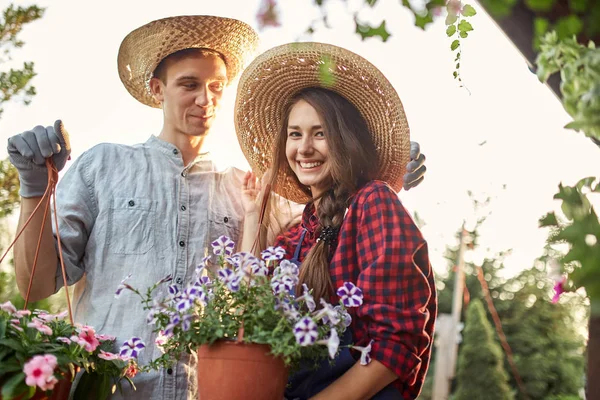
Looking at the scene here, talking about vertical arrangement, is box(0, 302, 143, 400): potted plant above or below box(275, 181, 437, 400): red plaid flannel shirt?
below

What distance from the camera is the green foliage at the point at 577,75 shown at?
1.00 m

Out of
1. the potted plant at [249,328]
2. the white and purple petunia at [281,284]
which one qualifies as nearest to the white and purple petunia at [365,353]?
the potted plant at [249,328]

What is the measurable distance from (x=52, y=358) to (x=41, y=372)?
1.9 inches

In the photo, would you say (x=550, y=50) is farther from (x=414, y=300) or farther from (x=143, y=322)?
(x=143, y=322)

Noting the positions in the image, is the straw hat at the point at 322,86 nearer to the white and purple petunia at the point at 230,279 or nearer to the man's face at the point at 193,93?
the man's face at the point at 193,93

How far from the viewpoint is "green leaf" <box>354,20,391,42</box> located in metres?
1.07

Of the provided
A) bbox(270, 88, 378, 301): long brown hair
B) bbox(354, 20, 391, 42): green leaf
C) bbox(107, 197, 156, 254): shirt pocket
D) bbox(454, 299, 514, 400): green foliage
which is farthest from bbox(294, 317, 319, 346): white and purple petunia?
bbox(454, 299, 514, 400): green foliage

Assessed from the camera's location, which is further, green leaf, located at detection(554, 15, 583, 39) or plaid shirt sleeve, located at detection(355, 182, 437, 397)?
plaid shirt sleeve, located at detection(355, 182, 437, 397)

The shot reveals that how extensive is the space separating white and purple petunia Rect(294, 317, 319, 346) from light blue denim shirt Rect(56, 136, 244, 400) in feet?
3.55

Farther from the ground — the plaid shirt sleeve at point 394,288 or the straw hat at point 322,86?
Answer: the straw hat at point 322,86

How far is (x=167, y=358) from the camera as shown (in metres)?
1.76

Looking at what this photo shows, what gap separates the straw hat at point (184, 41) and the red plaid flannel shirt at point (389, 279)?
4.05 feet

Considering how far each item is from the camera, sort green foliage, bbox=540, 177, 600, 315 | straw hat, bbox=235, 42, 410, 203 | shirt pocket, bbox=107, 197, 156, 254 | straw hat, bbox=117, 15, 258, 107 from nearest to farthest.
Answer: green foliage, bbox=540, 177, 600, 315, straw hat, bbox=235, 42, 410, 203, shirt pocket, bbox=107, 197, 156, 254, straw hat, bbox=117, 15, 258, 107

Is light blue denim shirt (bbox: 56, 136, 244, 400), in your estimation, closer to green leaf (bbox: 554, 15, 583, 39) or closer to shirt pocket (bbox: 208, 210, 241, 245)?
shirt pocket (bbox: 208, 210, 241, 245)
